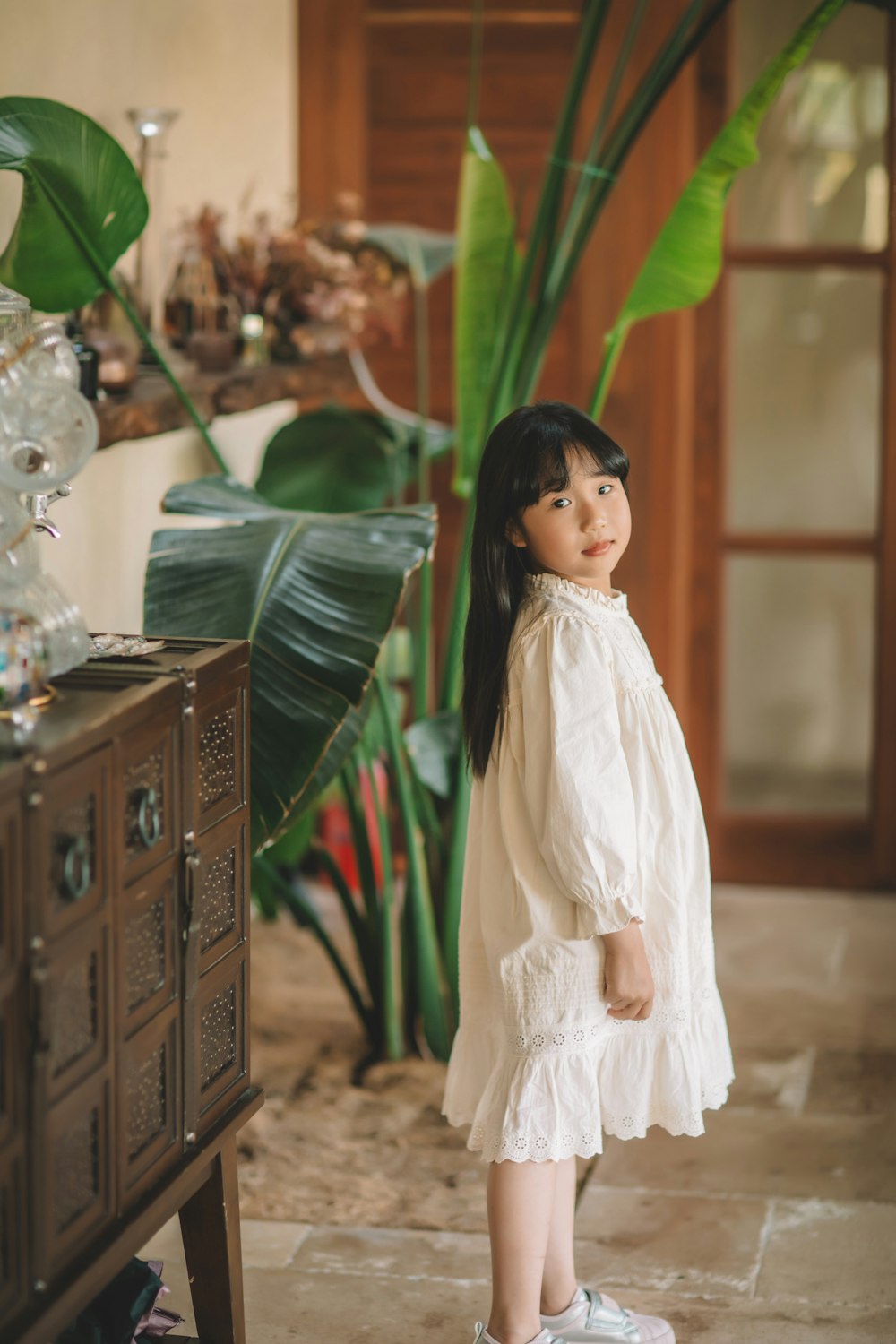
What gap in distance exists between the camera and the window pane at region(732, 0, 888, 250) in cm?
374

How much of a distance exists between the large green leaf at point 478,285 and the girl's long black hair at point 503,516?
0.80 meters

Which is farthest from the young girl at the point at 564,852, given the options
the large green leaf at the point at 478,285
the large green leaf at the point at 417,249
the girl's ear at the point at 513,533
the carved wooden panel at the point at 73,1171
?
the large green leaf at the point at 417,249

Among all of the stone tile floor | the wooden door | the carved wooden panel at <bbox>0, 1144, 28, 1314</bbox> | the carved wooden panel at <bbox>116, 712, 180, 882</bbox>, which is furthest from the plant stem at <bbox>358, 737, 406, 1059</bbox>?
the carved wooden panel at <bbox>0, 1144, 28, 1314</bbox>

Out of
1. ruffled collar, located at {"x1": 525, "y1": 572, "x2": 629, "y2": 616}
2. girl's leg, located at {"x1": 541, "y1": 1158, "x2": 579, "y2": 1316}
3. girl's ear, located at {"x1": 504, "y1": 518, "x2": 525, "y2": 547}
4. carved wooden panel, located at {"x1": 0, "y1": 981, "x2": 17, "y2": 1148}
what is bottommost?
girl's leg, located at {"x1": 541, "y1": 1158, "x2": 579, "y2": 1316}

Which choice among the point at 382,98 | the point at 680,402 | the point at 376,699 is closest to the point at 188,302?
the point at 376,699

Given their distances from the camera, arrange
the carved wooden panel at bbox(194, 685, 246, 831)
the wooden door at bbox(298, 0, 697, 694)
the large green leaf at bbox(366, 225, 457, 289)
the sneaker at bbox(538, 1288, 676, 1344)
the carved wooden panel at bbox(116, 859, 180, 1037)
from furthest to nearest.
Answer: the wooden door at bbox(298, 0, 697, 694)
the large green leaf at bbox(366, 225, 457, 289)
the sneaker at bbox(538, 1288, 676, 1344)
the carved wooden panel at bbox(194, 685, 246, 831)
the carved wooden panel at bbox(116, 859, 180, 1037)

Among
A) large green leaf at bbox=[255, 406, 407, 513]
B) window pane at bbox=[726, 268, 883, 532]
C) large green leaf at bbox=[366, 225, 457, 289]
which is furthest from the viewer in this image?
window pane at bbox=[726, 268, 883, 532]

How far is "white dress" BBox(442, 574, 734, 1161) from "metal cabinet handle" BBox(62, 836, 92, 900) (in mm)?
559

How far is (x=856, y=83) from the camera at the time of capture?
3746 millimetres

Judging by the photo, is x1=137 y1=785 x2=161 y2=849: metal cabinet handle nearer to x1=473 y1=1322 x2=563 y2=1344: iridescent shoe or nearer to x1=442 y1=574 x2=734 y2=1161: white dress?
x1=442 y1=574 x2=734 y2=1161: white dress

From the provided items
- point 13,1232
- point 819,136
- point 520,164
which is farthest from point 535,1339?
point 819,136

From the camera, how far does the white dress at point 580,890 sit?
1780mm

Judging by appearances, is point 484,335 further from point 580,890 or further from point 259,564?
point 580,890

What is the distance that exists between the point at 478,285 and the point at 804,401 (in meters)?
1.46
